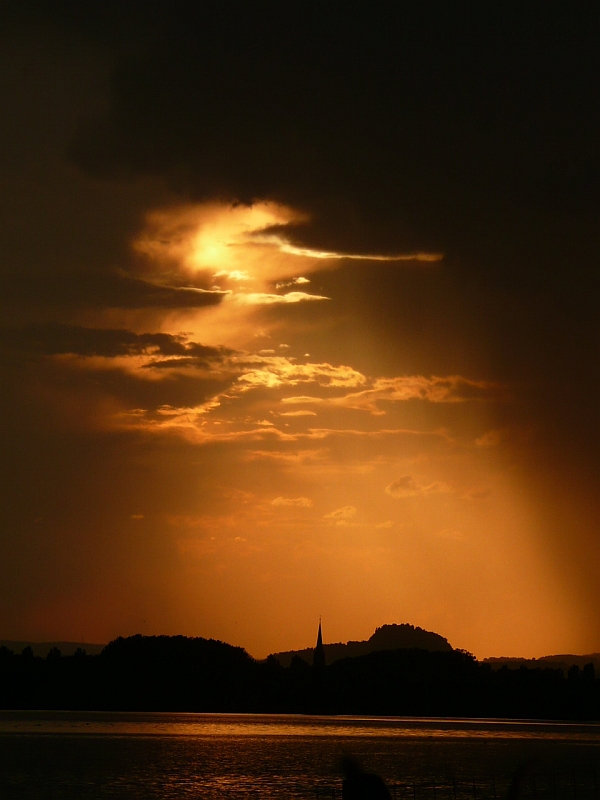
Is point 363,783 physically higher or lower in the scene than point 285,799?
higher

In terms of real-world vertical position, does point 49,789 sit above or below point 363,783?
below

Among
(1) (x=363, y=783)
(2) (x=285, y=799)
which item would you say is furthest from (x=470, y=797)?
(1) (x=363, y=783)

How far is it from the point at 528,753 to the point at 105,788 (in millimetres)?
95695

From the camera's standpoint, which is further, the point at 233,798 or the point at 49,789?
the point at 49,789

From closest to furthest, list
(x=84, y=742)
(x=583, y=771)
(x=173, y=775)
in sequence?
(x=173, y=775), (x=583, y=771), (x=84, y=742)

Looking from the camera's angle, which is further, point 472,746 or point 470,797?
point 472,746

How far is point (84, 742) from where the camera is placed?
609ft

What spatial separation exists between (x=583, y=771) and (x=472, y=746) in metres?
73.2

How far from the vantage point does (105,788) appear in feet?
297

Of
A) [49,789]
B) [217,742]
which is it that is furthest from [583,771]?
[217,742]

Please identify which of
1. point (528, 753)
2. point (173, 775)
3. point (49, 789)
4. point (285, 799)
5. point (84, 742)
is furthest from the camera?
point (84, 742)

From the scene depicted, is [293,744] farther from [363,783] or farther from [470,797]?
[363,783]

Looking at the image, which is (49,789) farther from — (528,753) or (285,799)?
(528,753)

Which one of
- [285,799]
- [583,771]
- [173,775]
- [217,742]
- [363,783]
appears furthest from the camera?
[217,742]
